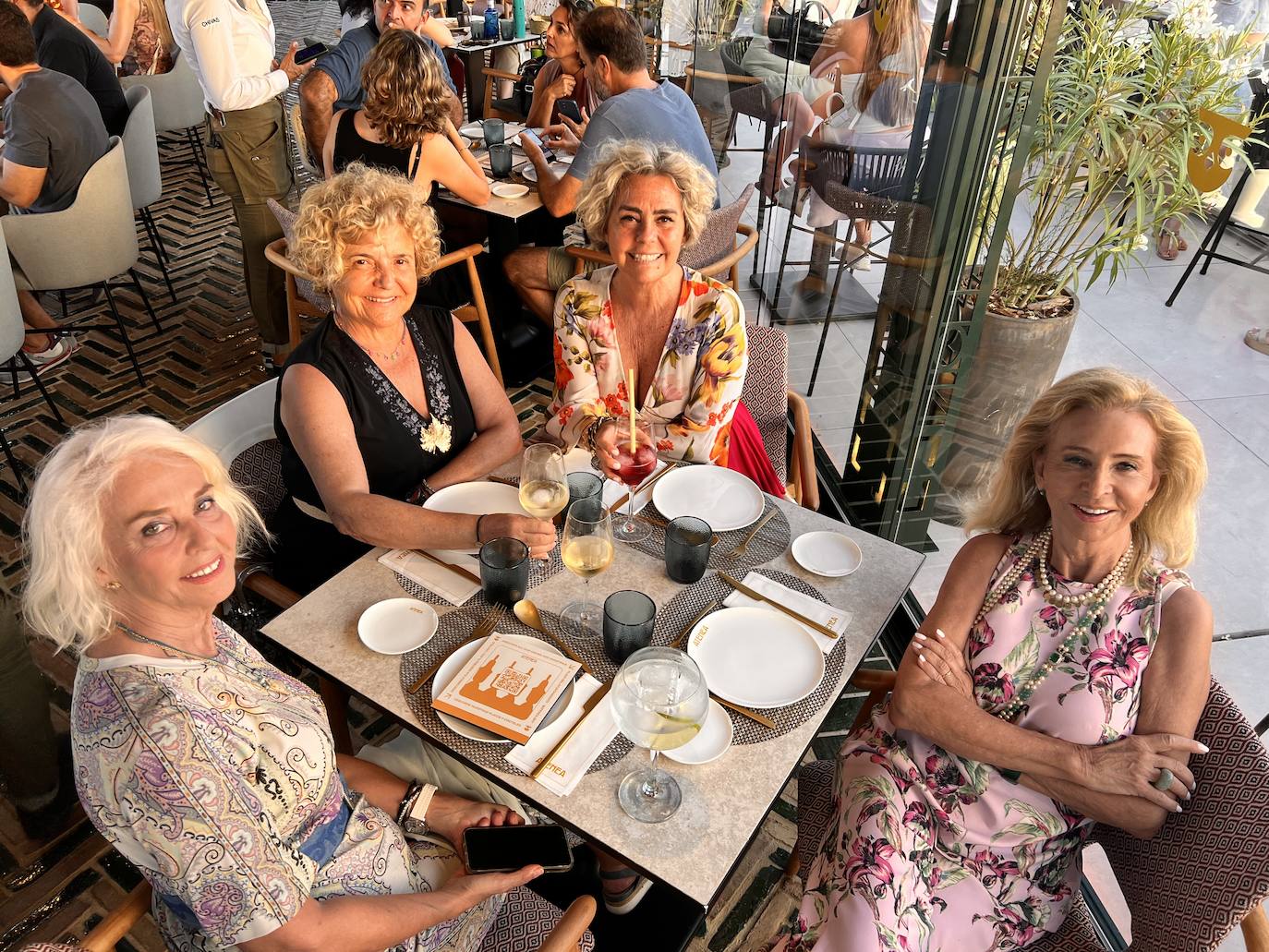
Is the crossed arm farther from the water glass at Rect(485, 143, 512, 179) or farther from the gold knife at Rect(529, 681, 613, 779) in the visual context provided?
the water glass at Rect(485, 143, 512, 179)

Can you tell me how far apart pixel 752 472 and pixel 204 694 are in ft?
5.54

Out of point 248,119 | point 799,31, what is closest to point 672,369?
point 799,31

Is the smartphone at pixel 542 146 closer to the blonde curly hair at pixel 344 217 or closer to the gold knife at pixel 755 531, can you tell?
the blonde curly hair at pixel 344 217

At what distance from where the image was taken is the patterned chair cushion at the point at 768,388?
9.16ft

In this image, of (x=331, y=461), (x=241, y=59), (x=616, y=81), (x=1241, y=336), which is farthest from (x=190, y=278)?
(x=1241, y=336)

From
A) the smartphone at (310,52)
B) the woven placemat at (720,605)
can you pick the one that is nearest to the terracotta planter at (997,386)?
the woven placemat at (720,605)

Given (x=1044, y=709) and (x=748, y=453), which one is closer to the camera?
(x=1044, y=709)

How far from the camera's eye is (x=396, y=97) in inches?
138

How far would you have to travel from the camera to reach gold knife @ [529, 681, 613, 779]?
1498 mm

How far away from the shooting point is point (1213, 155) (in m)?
2.86

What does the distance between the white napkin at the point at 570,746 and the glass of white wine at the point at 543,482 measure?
46 cm

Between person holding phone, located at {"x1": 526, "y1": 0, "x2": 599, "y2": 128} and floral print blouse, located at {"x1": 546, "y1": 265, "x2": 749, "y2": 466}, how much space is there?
2.85 m

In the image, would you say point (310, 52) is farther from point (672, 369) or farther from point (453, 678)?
point (453, 678)

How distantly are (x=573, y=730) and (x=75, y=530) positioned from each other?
0.87 m
